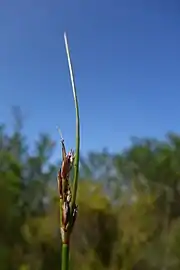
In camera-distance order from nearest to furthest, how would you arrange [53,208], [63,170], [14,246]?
[63,170] < [53,208] < [14,246]

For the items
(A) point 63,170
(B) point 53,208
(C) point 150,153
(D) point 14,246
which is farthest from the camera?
(C) point 150,153

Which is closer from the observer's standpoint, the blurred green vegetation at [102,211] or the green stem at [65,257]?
the green stem at [65,257]

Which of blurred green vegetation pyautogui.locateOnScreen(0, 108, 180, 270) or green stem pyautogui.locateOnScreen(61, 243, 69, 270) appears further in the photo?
blurred green vegetation pyautogui.locateOnScreen(0, 108, 180, 270)

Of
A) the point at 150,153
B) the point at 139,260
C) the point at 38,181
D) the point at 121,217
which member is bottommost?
the point at 139,260

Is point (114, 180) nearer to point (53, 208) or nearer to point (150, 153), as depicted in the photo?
point (150, 153)

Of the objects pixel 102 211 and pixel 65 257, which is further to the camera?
pixel 102 211

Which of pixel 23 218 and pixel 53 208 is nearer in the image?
pixel 53 208

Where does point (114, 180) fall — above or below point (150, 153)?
below

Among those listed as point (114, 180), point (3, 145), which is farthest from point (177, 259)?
point (3, 145)
